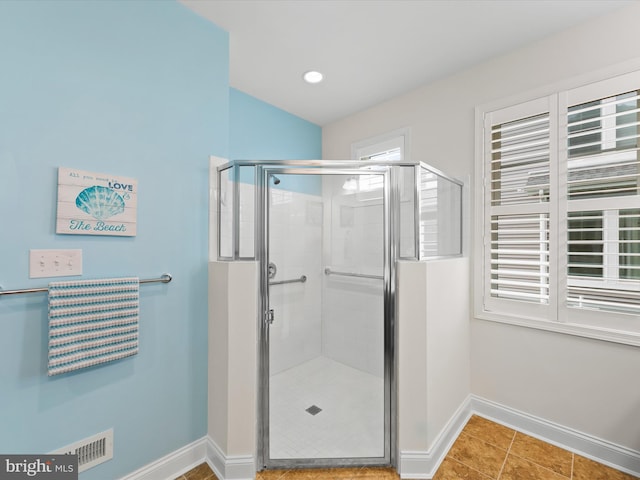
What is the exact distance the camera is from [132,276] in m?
1.43

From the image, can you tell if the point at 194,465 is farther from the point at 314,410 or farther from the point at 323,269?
the point at 323,269

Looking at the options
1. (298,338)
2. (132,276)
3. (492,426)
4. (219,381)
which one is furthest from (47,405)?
(492,426)

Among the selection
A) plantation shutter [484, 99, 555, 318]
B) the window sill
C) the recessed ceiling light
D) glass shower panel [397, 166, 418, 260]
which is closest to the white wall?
the window sill

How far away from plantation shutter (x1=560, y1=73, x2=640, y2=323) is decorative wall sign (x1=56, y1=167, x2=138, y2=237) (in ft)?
8.21

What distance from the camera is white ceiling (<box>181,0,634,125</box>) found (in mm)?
1617

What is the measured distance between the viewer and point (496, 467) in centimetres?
164

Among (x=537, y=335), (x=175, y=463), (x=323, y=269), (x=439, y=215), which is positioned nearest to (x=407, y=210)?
(x=439, y=215)

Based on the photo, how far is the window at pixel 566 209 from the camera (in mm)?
1613

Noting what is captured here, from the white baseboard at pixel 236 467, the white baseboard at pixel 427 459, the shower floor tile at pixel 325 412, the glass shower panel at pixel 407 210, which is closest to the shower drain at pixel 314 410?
the shower floor tile at pixel 325 412

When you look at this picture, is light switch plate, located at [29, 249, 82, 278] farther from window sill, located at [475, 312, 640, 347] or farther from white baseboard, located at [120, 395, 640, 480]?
window sill, located at [475, 312, 640, 347]

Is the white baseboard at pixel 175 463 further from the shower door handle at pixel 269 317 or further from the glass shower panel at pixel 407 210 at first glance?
the glass shower panel at pixel 407 210

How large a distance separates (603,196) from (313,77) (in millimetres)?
2107

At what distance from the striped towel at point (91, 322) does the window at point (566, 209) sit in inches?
88.4

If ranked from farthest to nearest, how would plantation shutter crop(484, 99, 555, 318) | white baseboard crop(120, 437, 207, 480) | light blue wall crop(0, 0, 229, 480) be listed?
plantation shutter crop(484, 99, 555, 318), white baseboard crop(120, 437, 207, 480), light blue wall crop(0, 0, 229, 480)
